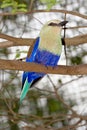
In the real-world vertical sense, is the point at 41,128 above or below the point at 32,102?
above

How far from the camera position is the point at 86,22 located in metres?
1.98

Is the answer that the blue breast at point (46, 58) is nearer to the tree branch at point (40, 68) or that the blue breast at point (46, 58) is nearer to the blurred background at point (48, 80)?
the tree branch at point (40, 68)

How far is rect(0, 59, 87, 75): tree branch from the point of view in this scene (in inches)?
41.3

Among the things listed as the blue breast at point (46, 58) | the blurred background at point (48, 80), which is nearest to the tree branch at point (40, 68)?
the blue breast at point (46, 58)

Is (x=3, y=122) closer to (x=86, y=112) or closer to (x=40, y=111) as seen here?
(x=40, y=111)

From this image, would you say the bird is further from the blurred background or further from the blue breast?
the blurred background

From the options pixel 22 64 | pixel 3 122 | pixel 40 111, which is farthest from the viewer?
pixel 40 111

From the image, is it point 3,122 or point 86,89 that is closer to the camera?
point 3,122

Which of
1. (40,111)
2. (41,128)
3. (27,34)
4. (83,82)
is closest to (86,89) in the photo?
(83,82)

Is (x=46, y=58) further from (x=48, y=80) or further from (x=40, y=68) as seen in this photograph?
(x=48, y=80)

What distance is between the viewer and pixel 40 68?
1086 mm

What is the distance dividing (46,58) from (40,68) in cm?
7

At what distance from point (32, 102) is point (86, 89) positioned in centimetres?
34

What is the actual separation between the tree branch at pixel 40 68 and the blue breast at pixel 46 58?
0.10 feet
